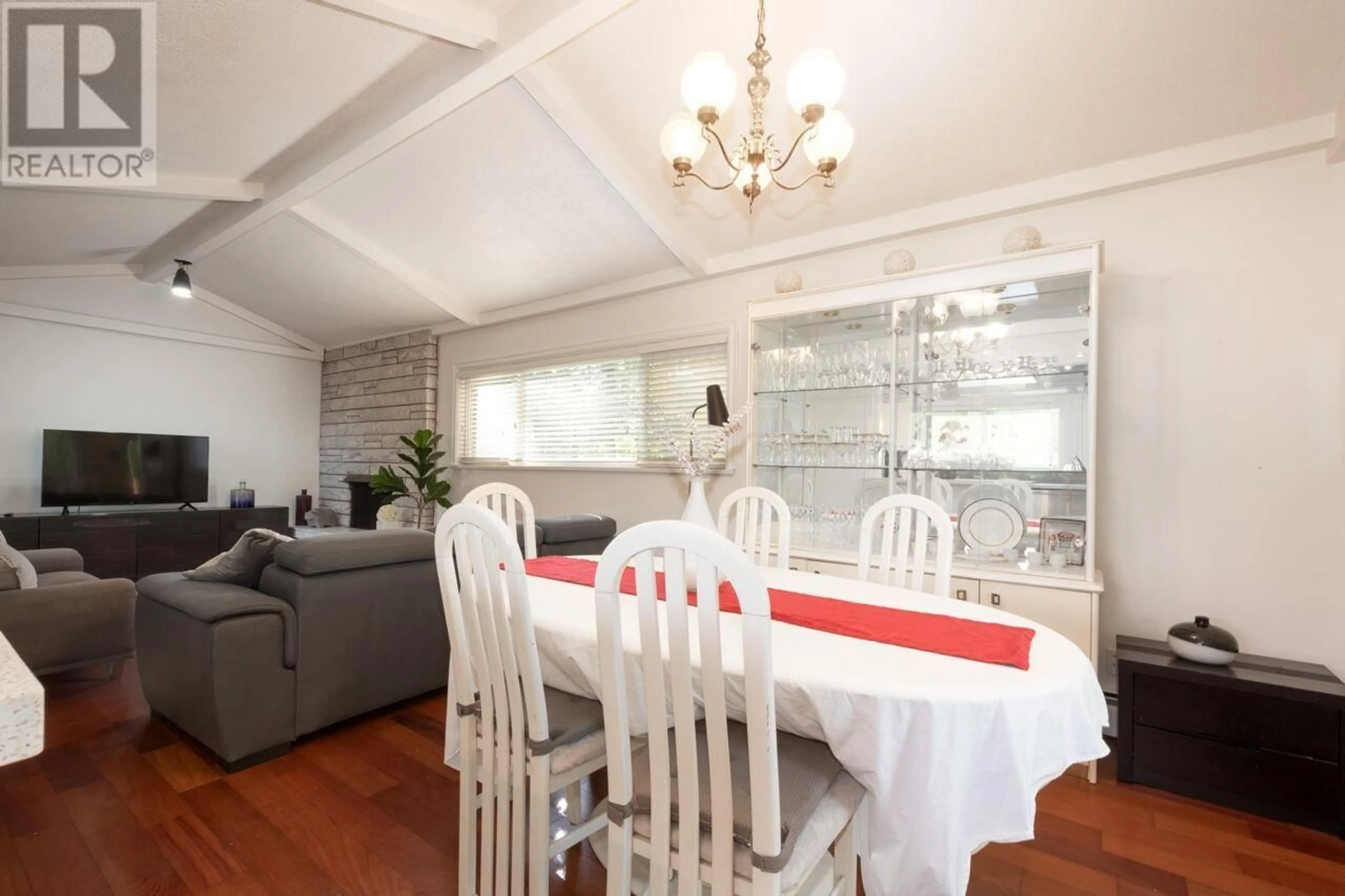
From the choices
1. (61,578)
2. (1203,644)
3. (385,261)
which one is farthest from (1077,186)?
(61,578)

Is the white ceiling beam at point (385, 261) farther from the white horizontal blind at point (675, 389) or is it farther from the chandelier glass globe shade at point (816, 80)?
the chandelier glass globe shade at point (816, 80)

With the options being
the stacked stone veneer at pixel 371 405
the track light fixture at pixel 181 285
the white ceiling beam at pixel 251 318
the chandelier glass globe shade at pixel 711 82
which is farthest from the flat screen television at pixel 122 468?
the chandelier glass globe shade at pixel 711 82

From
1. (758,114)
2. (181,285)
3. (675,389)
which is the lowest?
(675,389)

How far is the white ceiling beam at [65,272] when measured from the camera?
4754 mm

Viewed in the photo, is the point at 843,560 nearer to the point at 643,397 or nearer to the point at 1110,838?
the point at 1110,838

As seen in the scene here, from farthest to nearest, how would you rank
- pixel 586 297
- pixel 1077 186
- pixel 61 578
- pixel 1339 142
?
pixel 586 297, pixel 61 578, pixel 1077 186, pixel 1339 142

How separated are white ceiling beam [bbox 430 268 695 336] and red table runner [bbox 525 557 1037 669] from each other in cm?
261

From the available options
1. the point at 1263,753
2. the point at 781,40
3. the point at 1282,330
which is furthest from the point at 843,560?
the point at 781,40

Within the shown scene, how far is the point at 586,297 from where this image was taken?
449cm

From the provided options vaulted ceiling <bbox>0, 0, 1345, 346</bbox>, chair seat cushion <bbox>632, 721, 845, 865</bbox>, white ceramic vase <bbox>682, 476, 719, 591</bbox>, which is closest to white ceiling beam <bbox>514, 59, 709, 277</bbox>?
vaulted ceiling <bbox>0, 0, 1345, 346</bbox>

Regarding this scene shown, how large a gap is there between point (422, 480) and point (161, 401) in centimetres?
259

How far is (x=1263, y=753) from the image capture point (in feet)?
6.70

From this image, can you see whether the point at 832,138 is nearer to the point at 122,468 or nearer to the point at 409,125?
the point at 409,125

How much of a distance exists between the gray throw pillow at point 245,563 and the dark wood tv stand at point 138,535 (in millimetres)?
2210
